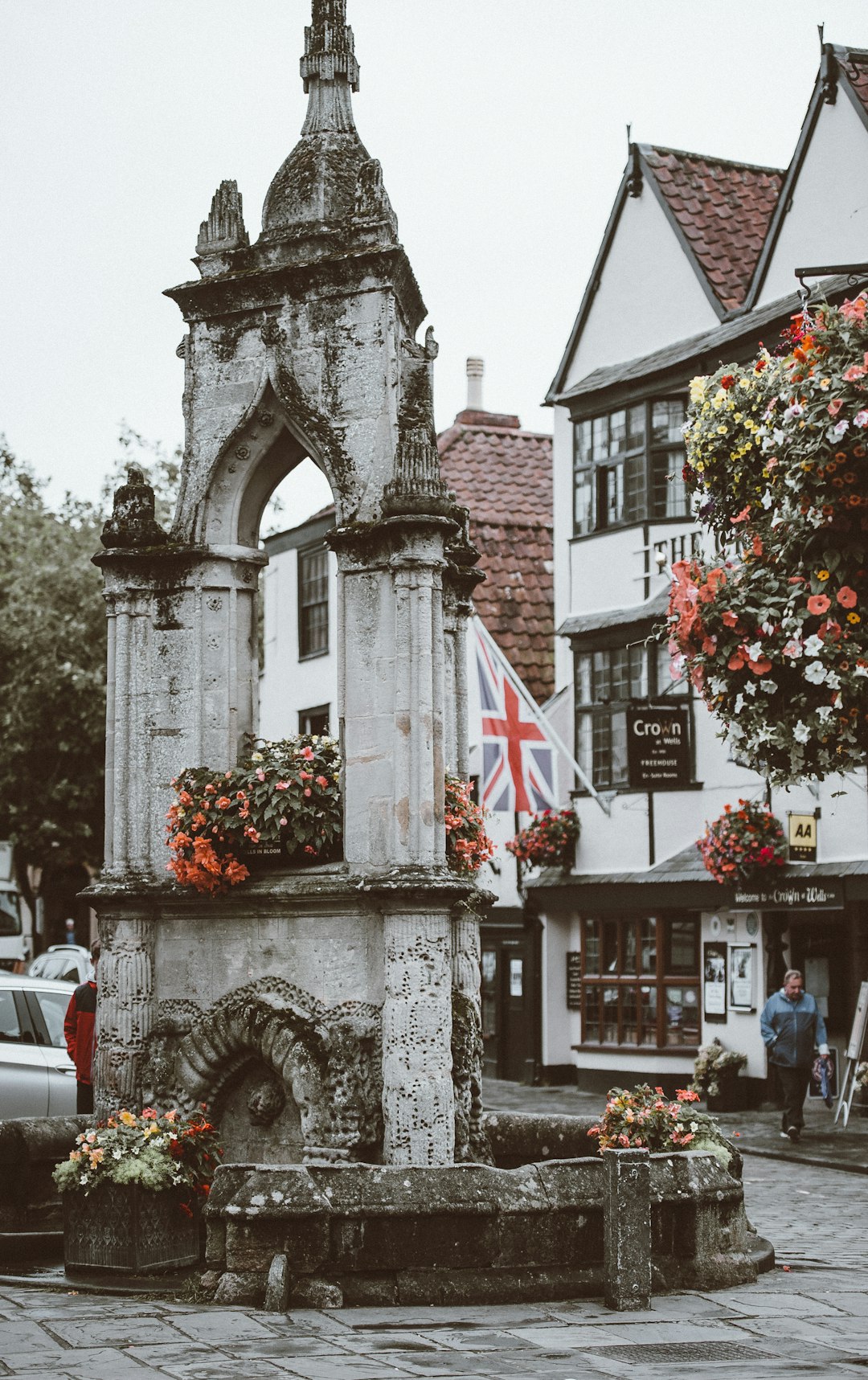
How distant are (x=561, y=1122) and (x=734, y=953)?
13.2 m

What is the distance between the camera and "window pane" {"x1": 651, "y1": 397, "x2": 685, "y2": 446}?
1055 inches

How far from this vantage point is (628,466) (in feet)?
89.4

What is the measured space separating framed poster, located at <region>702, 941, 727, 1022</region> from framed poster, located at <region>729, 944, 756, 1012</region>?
8.0 inches

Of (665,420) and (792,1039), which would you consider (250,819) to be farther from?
(665,420)

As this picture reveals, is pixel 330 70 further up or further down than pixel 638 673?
further up

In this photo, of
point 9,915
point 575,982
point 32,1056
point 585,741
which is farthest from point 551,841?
point 9,915

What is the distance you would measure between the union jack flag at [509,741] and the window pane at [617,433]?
4.64 metres

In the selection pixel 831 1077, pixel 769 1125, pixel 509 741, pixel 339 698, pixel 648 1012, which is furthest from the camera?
pixel 648 1012

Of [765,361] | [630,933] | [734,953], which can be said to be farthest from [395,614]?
[630,933]

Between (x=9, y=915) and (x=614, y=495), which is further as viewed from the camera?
(x=9, y=915)

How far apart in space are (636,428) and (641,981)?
25.7ft

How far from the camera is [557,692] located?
27.9m

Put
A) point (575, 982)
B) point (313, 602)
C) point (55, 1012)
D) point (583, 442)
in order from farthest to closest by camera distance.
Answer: point (313, 602) → point (583, 442) → point (575, 982) → point (55, 1012)

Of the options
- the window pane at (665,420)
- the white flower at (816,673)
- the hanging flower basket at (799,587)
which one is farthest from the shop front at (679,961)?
the white flower at (816,673)
